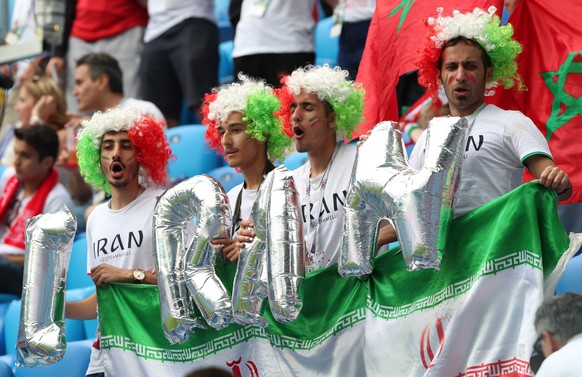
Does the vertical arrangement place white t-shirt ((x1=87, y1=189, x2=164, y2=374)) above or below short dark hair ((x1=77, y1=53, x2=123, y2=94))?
below

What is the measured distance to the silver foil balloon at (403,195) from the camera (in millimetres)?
4863

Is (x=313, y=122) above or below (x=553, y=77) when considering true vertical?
below

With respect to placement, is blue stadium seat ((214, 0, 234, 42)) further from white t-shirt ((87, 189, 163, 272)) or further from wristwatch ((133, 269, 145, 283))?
wristwatch ((133, 269, 145, 283))

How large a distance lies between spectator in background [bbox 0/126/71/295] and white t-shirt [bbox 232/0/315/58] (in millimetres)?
1480

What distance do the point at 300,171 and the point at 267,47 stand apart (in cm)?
286

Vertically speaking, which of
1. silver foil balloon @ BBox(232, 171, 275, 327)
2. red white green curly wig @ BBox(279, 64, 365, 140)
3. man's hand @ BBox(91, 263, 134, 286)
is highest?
red white green curly wig @ BBox(279, 64, 365, 140)

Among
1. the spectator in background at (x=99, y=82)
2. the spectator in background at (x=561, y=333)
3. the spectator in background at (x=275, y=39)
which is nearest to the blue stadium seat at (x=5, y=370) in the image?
the spectator in background at (x=99, y=82)

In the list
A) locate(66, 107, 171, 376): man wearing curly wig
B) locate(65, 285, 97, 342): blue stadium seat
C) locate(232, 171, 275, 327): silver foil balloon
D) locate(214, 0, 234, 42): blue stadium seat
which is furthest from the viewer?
locate(214, 0, 234, 42): blue stadium seat

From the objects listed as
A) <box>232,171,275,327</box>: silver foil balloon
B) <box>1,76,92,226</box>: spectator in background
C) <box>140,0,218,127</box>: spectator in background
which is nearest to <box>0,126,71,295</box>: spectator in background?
<box>1,76,92,226</box>: spectator in background

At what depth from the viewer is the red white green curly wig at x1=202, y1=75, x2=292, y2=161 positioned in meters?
6.18

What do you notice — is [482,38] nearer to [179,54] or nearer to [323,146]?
[323,146]

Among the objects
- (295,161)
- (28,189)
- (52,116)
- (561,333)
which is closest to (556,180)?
(561,333)

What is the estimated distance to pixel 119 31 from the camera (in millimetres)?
9883

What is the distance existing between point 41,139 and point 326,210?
3.23m
